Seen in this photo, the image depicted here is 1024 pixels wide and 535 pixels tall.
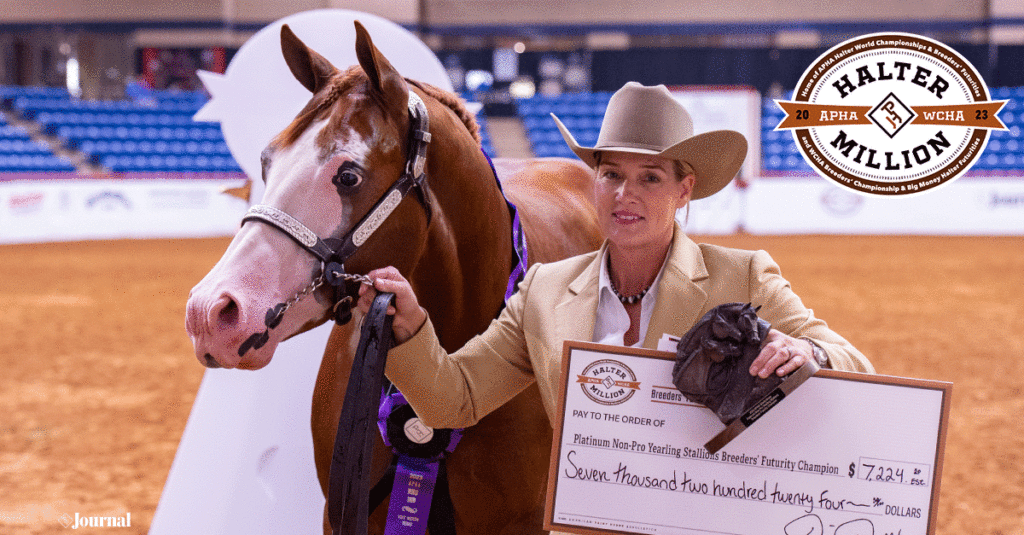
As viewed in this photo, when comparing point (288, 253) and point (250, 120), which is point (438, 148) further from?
point (250, 120)

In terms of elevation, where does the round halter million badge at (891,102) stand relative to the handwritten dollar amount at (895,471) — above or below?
above

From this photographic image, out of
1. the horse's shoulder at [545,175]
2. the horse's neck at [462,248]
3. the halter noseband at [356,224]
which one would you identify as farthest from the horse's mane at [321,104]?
the horse's shoulder at [545,175]

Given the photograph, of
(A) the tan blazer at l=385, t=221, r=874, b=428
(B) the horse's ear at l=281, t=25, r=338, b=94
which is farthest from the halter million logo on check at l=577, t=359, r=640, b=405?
(B) the horse's ear at l=281, t=25, r=338, b=94

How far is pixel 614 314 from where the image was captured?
1733 millimetres

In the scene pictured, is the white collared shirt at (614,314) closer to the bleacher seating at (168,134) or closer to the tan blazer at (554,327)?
the tan blazer at (554,327)

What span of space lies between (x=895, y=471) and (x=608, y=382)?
53 cm

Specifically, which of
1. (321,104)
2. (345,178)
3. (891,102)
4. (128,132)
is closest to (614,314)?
(345,178)

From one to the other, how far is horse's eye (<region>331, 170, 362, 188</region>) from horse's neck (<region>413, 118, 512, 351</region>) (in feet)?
0.92

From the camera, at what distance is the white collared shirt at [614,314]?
5.58 ft

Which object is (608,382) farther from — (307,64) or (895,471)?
(307,64)

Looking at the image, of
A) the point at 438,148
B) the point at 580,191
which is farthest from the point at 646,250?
the point at 580,191

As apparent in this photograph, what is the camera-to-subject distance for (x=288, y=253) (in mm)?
1466

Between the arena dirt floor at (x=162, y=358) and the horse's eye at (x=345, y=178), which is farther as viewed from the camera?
the arena dirt floor at (x=162, y=358)

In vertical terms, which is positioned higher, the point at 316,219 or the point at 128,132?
the point at 128,132
